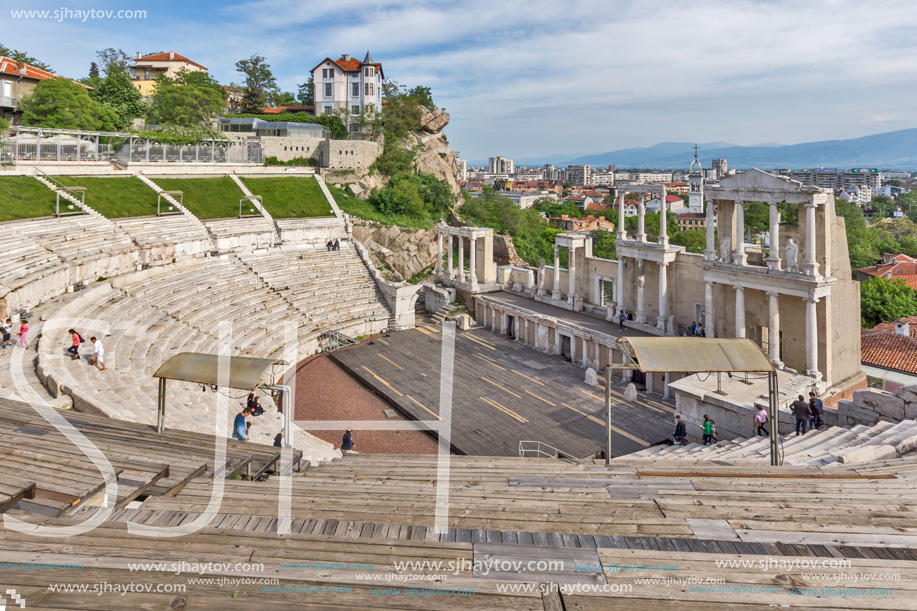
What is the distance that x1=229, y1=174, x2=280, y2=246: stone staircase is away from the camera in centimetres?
4025

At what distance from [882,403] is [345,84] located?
71366mm

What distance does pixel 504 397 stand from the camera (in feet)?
82.9

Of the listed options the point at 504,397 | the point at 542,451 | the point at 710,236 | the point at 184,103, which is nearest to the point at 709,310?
the point at 710,236

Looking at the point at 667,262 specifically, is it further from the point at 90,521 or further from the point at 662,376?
the point at 90,521

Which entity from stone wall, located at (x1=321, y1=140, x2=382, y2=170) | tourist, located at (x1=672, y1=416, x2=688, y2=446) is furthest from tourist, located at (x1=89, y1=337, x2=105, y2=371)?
stone wall, located at (x1=321, y1=140, x2=382, y2=170)

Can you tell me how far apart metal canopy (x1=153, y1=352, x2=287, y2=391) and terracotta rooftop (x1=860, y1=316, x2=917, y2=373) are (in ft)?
98.3

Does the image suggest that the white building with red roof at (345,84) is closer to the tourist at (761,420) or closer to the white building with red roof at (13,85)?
the white building with red roof at (13,85)

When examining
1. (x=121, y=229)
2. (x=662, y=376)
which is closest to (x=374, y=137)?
(x=121, y=229)

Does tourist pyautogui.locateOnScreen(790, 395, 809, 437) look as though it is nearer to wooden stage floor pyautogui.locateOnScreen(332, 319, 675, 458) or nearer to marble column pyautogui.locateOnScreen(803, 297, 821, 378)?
wooden stage floor pyautogui.locateOnScreen(332, 319, 675, 458)

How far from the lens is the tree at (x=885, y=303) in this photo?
41844mm

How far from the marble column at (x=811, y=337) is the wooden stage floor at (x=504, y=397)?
5.64 metres

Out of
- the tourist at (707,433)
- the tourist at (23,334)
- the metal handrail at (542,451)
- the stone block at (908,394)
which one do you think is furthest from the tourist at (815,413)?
the tourist at (23,334)

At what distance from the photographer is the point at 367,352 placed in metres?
31.7

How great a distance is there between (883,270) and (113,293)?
64426 mm
